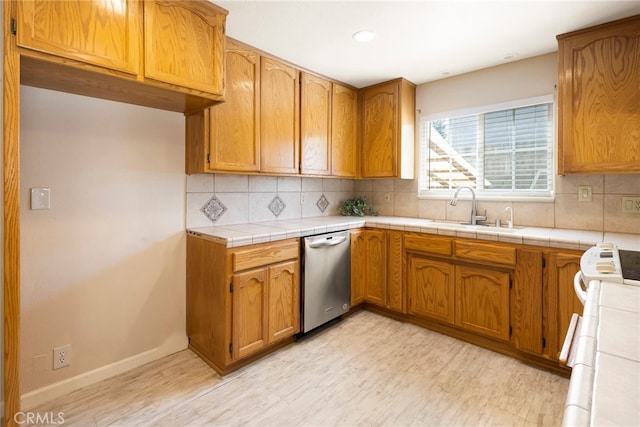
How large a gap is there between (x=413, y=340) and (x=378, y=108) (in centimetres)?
221

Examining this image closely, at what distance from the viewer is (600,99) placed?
6.89ft

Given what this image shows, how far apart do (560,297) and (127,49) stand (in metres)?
2.82

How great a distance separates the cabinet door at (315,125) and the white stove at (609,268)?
2.06 metres

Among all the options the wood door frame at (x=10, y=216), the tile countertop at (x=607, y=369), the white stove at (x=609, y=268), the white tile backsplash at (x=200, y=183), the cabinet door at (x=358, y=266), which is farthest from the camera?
the cabinet door at (x=358, y=266)

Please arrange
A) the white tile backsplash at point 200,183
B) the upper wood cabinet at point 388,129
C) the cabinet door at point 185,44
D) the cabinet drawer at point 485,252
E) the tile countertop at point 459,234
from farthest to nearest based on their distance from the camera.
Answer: the upper wood cabinet at point 388,129, the white tile backsplash at point 200,183, the cabinet drawer at point 485,252, the tile countertop at point 459,234, the cabinet door at point 185,44

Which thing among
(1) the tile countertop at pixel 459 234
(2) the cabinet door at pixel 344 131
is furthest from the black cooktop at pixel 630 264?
(2) the cabinet door at pixel 344 131

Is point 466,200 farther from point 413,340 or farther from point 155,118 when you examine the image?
point 155,118

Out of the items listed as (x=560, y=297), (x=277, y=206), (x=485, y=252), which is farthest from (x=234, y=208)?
(x=560, y=297)

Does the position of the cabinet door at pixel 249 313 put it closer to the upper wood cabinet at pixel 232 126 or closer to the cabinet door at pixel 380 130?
the upper wood cabinet at pixel 232 126

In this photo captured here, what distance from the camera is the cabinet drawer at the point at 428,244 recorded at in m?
2.53

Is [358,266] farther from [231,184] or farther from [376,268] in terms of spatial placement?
[231,184]

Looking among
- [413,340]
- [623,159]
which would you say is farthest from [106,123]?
[623,159]

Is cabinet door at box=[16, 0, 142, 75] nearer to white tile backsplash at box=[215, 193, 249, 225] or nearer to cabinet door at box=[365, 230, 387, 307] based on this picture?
white tile backsplash at box=[215, 193, 249, 225]

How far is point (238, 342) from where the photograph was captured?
206 cm
